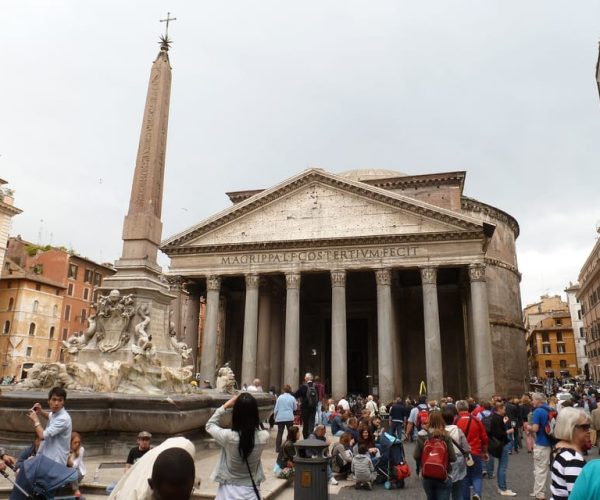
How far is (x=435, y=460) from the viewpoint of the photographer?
4.40 m

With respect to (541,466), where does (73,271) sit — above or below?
above

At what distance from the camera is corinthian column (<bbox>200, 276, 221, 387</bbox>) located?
74.8ft

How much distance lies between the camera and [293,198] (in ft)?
79.8

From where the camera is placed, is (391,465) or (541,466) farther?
(391,465)

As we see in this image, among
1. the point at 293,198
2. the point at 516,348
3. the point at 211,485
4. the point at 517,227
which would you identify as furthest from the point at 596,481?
the point at 517,227

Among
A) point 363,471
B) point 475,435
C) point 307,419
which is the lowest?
point 363,471

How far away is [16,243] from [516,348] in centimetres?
3995

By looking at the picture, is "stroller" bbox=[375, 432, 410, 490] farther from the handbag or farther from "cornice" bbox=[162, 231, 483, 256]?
"cornice" bbox=[162, 231, 483, 256]

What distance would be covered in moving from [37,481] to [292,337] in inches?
784

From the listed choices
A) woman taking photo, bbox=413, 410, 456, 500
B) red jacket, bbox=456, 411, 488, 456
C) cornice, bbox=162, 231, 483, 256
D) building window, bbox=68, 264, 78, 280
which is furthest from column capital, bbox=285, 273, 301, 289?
building window, bbox=68, 264, 78, 280

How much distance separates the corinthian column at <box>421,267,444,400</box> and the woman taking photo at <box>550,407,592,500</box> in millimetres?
18479

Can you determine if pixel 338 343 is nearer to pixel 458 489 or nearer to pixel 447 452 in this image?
pixel 458 489

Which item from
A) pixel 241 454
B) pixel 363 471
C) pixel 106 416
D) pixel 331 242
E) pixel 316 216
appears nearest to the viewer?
pixel 241 454

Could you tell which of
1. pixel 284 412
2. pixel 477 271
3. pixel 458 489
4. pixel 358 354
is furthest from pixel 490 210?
pixel 458 489
